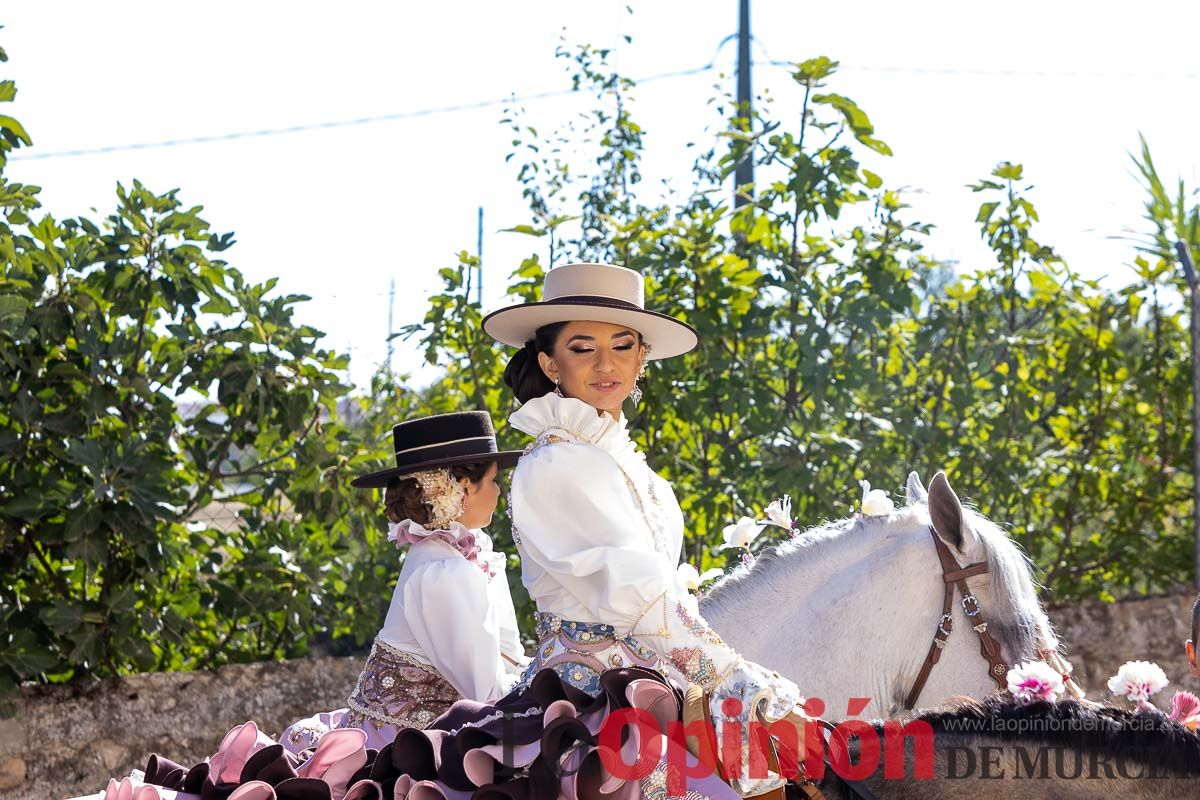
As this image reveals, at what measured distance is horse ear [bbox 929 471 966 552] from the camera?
2645 mm

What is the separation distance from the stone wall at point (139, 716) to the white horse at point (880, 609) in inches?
105

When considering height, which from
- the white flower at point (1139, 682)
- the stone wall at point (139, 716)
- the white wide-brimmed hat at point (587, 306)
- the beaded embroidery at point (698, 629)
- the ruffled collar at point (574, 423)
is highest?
the white wide-brimmed hat at point (587, 306)

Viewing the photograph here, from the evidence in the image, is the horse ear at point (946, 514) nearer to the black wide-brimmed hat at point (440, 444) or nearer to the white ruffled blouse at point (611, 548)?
the white ruffled blouse at point (611, 548)

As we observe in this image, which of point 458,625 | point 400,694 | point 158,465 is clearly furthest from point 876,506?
point 158,465

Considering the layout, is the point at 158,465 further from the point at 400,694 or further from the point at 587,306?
the point at 587,306

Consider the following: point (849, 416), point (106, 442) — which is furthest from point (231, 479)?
point (849, 416)

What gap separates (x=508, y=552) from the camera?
201 inches

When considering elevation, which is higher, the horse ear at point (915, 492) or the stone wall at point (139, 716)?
the horse ear at point (915, 492)

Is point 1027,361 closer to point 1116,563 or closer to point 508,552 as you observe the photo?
point 1116,563

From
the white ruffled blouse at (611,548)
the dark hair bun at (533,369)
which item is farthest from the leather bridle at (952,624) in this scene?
the dark hair bun at (533,369)

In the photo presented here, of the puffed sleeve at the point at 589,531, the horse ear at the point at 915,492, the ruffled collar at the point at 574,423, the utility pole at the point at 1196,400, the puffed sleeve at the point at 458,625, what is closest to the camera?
the puffed sleeve at the point at 589,531

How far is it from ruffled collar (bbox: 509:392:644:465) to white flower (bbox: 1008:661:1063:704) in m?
0.83

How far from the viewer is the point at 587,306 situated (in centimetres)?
249

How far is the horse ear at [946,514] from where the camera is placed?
8.68 feet
